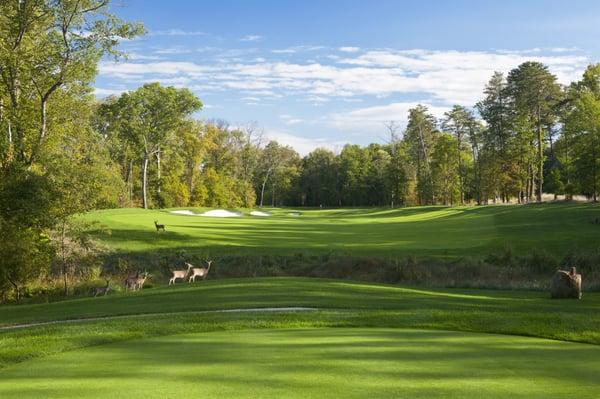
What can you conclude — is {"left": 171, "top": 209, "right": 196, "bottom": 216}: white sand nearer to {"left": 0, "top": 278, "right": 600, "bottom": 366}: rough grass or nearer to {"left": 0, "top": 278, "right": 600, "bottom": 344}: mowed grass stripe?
{"left": 0, "top": 278, "right": 600, "bottom": 344}: mowed grass stripe

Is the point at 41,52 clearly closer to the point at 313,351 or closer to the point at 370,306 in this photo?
the point at 370,306

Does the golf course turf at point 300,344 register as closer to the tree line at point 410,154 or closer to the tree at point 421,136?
the tree line at point 410,154

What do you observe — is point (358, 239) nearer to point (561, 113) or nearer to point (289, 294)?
point (289, 294)

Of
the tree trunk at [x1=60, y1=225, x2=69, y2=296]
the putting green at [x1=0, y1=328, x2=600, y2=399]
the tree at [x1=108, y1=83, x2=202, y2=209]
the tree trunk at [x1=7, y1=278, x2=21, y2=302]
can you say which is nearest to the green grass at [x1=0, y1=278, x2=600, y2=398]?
the putting green at [x1=0, y1=328, x2=600, y2=399]

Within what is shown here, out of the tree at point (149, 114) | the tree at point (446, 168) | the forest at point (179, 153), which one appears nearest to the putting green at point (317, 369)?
the forest at point (179, 153)

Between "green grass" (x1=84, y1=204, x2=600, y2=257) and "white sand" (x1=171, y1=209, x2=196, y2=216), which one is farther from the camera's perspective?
"white sand" (x1=171, y1=209, x2=196, y2=216)

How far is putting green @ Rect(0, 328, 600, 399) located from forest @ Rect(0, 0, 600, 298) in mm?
13919

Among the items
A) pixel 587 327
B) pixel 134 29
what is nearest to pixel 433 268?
pixel 587 327

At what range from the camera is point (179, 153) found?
8019cm

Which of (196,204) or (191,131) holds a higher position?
(191,131)

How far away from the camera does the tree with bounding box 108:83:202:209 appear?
6912cm

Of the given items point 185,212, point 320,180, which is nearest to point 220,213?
point 185,212

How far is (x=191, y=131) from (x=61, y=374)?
7877cm

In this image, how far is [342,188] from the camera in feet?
377
